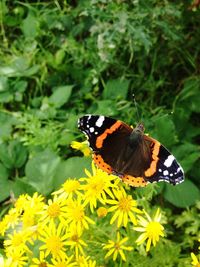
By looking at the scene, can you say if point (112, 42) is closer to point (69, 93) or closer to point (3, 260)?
point (69, 93)

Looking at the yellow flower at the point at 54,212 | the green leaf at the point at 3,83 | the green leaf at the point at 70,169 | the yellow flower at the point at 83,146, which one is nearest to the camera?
the yellow flower at the point at 54,212

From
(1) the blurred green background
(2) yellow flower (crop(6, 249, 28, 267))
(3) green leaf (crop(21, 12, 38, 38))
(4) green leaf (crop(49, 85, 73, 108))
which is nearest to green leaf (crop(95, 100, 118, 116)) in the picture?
(1) the blurred green background

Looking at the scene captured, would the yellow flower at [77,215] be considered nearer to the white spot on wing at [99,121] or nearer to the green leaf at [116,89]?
the white spot on wing at [99,121]

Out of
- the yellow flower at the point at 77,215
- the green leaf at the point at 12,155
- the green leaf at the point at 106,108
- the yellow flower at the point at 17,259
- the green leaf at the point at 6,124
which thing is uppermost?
the yellow flower at the point at 77,215

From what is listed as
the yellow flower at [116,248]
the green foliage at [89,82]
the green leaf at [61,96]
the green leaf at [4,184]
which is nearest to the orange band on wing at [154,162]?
the yellow flower at [116,248]

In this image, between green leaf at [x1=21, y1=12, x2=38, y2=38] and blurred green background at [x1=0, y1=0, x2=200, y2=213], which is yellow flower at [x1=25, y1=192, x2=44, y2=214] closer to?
blurred green background at [x1=0, y1=0, x2=200, y2=213]

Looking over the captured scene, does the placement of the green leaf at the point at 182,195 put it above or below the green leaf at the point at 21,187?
above

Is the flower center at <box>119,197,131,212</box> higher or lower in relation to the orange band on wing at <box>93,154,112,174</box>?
lower
